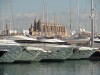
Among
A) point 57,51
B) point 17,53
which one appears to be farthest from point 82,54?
point 17,53

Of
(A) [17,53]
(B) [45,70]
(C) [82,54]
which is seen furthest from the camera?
(C) [82,54]

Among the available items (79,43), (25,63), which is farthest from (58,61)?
(79,43)

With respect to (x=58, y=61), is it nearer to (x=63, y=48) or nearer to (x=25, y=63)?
(x=63, y=48)

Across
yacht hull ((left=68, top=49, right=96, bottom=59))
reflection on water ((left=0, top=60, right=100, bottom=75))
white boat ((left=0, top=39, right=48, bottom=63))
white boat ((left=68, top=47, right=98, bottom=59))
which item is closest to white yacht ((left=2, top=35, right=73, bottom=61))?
white boat ((left=0, top=39, right=48, bottom=63))

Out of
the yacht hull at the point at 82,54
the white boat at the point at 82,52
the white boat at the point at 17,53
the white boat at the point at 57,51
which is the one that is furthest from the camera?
the yacht hull at the point at 82,54

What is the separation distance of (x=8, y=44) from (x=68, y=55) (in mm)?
11245

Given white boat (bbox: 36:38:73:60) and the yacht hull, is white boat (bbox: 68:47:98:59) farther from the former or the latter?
white boat (bbox: 36:38:73:60)

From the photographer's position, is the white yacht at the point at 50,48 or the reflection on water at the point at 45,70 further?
the white yacht at the point at 50,48

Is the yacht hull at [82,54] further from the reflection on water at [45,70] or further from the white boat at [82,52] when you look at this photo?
the reflection on water at [45,70]

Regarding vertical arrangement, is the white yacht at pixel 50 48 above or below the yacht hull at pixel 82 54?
above

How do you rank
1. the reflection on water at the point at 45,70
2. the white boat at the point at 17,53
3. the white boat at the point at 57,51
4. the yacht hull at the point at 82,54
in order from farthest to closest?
the yacht hull at the point at 82,54
the white boat at the point at 57,51
the white boat at the point at 17,53
the reflection on water at the point at 45,70

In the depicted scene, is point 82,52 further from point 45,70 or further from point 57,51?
point 45,70

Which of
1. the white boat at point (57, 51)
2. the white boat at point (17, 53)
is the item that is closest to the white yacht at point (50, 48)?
the white boat at point (57, 51)

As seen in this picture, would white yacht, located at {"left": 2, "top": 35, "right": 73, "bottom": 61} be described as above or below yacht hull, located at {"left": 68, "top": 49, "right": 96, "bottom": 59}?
above
